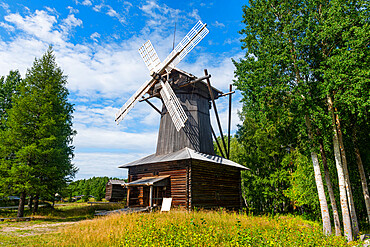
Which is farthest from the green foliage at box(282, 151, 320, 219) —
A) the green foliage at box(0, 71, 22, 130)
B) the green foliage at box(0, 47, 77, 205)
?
the green foliage at box(0, 71, 22, 130)

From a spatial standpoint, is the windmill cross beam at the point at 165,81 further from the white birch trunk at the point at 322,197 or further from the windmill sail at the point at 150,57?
the white birch trunk at the point at 322,197

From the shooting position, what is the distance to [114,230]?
9.63 meters

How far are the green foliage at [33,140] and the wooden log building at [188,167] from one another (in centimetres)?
692

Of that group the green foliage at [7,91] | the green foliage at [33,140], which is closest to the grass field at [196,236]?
the green foliage at [33,140]

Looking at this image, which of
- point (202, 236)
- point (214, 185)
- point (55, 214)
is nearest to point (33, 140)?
point (55, 214)

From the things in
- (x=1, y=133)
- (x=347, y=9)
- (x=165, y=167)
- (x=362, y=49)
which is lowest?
(x=165, y=167)

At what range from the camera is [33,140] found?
20141 mm

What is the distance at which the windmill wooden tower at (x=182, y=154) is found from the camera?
17.6 m

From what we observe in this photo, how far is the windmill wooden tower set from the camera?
17625 millimetres

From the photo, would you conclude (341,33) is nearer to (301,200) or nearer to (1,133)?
(301,200)

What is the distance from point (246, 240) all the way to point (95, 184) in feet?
207

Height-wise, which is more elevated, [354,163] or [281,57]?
[281,57]

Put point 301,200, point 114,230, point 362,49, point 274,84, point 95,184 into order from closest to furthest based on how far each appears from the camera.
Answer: point 114,230, point 362,49, point 274,84, point 301,200, point 95,184

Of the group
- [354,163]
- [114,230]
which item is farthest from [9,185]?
[354,163]
